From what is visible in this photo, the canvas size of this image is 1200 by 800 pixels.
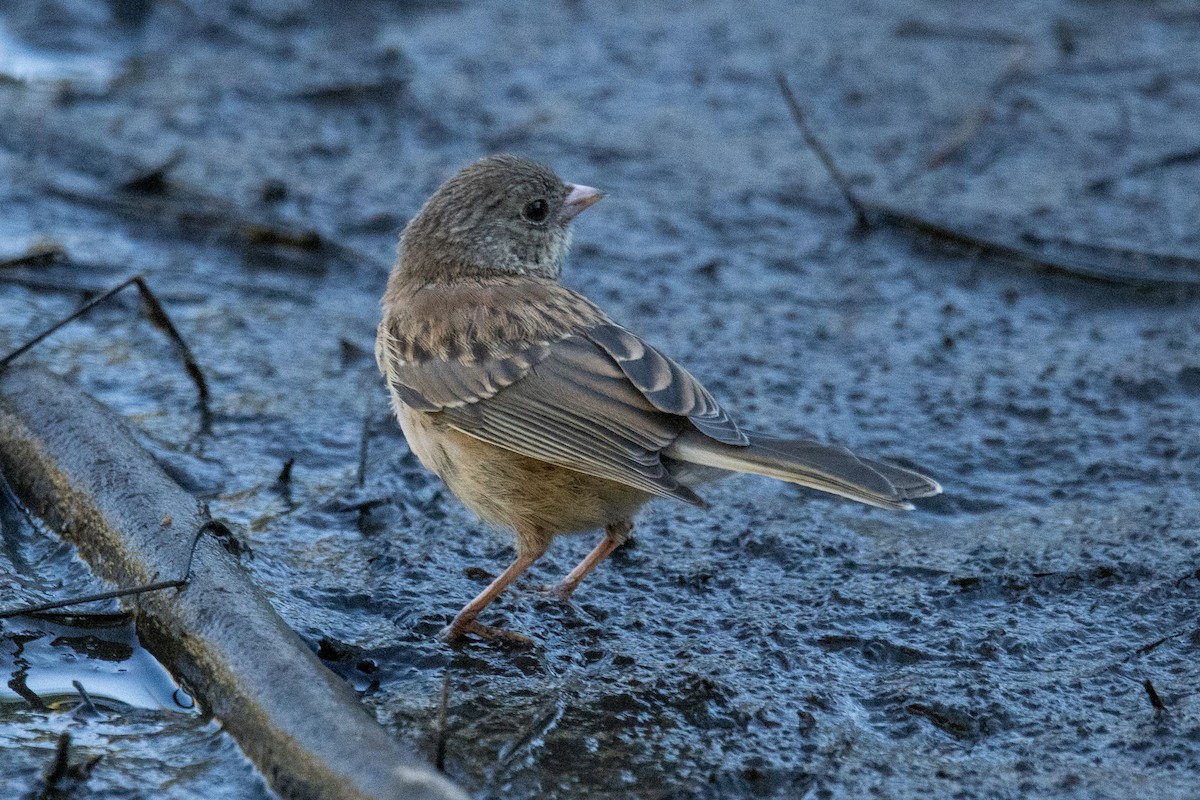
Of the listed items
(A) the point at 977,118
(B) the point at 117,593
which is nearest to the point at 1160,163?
(A) the point at 977,118

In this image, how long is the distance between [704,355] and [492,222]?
55.8 inches

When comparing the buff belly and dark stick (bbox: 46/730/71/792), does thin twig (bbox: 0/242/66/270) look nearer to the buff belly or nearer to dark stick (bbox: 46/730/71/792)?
the buff belly

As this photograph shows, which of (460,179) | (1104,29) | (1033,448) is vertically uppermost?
(1104,29)

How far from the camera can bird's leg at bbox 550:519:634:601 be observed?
4.89 m

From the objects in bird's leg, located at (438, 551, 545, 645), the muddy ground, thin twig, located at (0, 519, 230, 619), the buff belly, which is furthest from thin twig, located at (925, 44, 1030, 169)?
thin twig, located at (0, 519, 230, 619)

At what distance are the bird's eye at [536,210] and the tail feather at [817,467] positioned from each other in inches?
59.8

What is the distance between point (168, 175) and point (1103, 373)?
4952 mm

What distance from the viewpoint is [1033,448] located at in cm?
581

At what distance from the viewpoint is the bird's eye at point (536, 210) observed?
5.64 meters

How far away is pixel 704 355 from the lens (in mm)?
6551

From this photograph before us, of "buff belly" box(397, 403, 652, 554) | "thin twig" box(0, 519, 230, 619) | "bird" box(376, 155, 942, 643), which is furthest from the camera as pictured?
"buff belly" box(397, 403, 652, 554)

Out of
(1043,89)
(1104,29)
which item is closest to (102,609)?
(1043,89)

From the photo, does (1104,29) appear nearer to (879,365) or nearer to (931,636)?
A: (879,365)

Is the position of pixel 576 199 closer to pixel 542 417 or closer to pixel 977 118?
pixel 542 417
